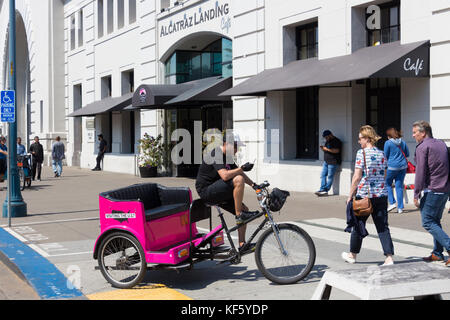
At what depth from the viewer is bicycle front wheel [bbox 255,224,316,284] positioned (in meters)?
6.41

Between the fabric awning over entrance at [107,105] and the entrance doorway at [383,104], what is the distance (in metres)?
13.2

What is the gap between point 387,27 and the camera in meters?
14.3

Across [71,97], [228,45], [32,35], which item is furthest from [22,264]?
[32,35]

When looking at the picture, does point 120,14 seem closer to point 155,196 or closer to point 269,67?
point 269,67

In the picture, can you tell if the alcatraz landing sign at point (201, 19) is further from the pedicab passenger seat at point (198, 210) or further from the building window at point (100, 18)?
the pedicab passenger seat at point (198, 210)

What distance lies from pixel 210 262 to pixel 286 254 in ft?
5.61

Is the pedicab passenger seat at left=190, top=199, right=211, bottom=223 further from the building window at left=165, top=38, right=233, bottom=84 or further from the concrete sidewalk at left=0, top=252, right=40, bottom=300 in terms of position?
Result: the building window at left=165, top=38, right=233, bottom=84

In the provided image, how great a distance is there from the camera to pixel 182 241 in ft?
22.2

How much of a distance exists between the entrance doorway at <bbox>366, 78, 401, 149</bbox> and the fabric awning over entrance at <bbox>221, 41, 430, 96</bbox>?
3.06 feet

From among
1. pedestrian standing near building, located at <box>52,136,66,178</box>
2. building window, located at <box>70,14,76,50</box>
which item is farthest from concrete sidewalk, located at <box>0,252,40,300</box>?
building window, located at <box>70,14,76,50</box>

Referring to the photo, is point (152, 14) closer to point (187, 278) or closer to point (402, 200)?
point (402, 200)

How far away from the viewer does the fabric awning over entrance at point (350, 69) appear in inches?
489

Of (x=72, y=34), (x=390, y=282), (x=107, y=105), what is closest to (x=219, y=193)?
(x=390, y=282)
